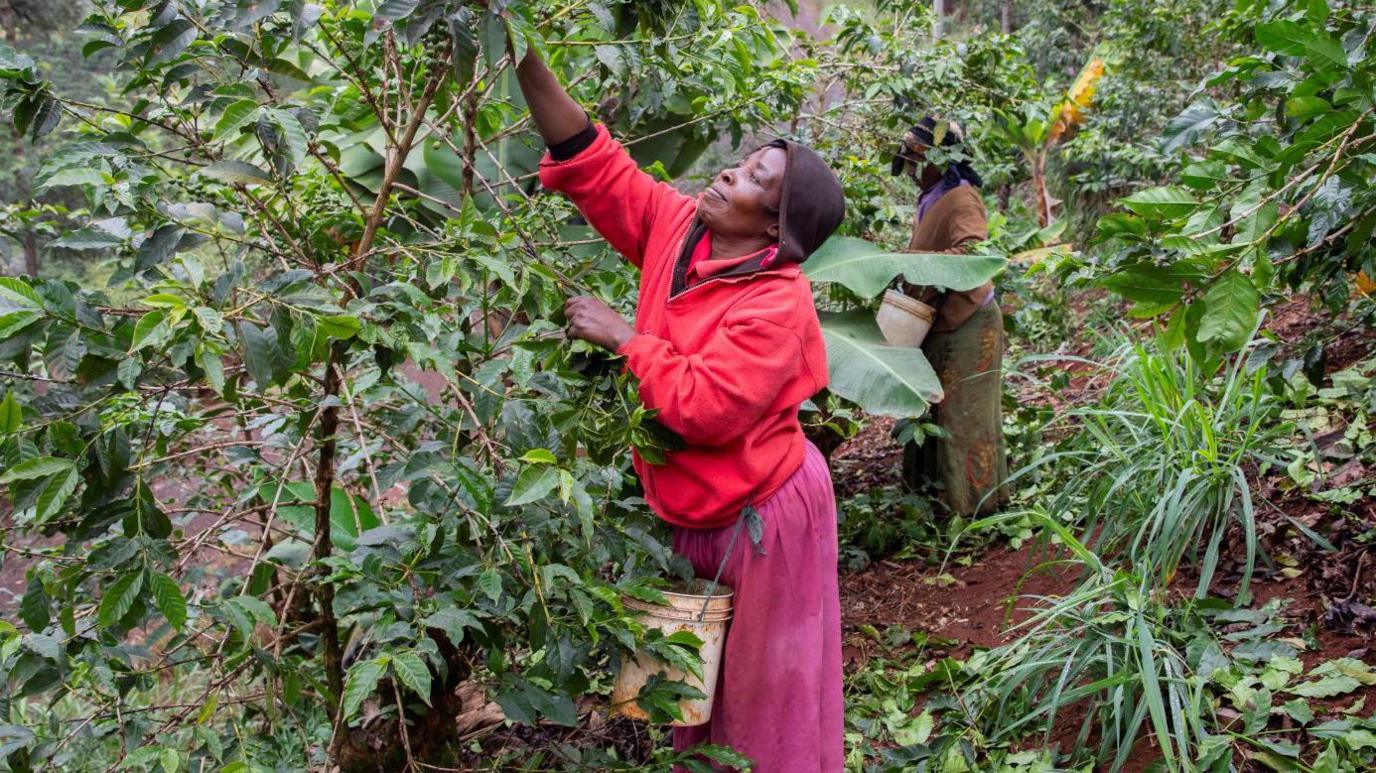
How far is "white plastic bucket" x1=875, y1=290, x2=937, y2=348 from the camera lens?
4.49 meters

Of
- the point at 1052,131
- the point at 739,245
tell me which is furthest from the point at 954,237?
the point at 1052,131

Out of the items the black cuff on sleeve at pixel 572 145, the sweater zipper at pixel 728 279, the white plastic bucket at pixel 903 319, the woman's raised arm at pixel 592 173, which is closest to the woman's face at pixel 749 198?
the sweater zipper at pixel 728 279

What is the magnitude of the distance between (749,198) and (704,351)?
0.38 metres

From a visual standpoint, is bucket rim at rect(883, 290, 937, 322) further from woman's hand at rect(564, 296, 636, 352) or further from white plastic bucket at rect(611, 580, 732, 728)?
woman's hand at rect(564, 296, 636, 352)

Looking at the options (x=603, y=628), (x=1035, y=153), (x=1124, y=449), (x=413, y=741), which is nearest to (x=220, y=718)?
(x=413, y=741)

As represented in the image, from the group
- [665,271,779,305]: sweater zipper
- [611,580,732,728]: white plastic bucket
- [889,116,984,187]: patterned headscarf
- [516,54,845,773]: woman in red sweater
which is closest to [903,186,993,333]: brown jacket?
[889,116,984,187]: patterned headscarf

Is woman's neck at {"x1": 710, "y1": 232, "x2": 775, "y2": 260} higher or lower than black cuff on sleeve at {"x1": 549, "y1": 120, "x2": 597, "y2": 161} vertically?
lower

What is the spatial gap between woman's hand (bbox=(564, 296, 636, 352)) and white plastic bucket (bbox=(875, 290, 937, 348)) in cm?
260

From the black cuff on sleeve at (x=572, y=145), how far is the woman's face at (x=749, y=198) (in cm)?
33

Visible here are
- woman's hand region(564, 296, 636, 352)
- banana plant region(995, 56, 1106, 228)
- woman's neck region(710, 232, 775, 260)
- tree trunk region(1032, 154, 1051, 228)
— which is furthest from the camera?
tree trunk region(1032, 154, 1051, 228)

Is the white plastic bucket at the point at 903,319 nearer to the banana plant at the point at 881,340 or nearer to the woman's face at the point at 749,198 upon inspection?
the banana plant at the point at 881,340

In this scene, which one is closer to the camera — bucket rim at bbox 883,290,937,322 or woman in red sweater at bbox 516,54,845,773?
woman in red sweater at bbox 516,54,845,773

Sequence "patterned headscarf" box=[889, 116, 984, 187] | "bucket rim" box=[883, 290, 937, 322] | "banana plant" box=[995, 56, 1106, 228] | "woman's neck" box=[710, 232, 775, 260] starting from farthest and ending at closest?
Answer: "banana plant" box=[995, 56, 1106, 228] < "patterned headscarf" box=[889, 116, 984, 187] < "bucket rim" box=[883, 290, 937, 322] < "woman's neck" box=[710, 232, 775, 260]

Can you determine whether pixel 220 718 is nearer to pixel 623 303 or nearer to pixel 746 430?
pixel 623 303
